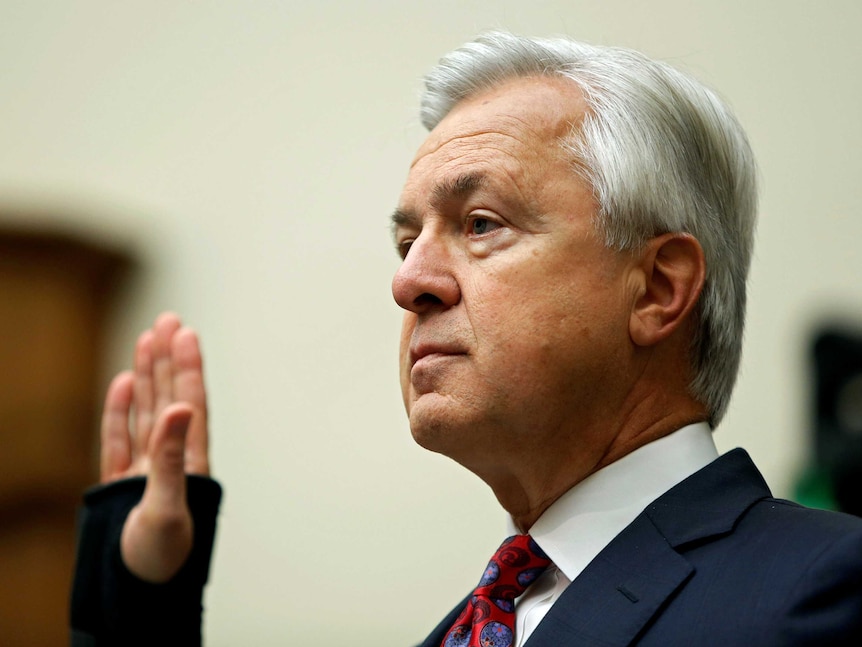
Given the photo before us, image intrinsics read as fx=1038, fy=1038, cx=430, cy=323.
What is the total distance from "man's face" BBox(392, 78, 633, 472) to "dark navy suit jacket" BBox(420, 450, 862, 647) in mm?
172

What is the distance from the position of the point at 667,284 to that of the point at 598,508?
346 millimetres

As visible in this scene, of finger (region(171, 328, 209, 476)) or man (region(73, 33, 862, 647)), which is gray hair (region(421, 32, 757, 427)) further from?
finger (region(171, 328, 209, 476))

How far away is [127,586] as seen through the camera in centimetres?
206

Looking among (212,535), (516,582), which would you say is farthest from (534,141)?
(212,535)

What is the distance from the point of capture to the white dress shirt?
1.42 metres

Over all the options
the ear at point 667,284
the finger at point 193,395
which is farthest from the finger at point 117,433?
the ear at point 667,284

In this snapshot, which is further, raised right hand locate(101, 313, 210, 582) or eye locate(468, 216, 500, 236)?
raised right hand locate(101, 313, 210, 582)

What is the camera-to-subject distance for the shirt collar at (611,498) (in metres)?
1.43

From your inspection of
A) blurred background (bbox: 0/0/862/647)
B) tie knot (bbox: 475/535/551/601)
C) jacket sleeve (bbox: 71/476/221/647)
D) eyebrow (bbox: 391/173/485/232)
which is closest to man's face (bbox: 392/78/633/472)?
eyebrow (bbox: 391/173/485/232)

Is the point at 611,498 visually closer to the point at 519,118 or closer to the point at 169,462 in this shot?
the point at 519,118

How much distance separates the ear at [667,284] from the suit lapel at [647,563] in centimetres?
21

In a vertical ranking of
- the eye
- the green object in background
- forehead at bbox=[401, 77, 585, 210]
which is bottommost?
the green object in background

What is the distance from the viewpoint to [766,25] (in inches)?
127

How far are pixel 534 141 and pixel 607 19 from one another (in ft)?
6.48
